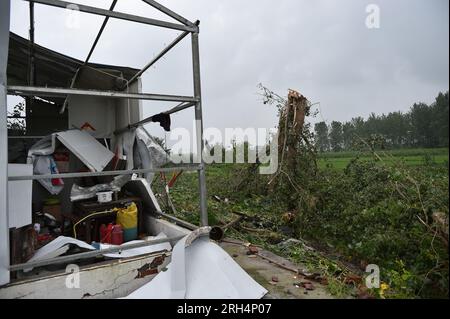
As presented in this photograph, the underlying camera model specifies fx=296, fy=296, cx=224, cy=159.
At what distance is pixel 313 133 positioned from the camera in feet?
22.5

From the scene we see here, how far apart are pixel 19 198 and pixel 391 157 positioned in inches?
221

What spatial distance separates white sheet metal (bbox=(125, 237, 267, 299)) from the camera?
9.91 ft

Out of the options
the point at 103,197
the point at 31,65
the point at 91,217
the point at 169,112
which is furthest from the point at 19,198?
the point at 31,65

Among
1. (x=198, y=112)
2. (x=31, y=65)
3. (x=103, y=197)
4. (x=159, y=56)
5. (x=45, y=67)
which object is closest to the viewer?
(x=198, y=112)

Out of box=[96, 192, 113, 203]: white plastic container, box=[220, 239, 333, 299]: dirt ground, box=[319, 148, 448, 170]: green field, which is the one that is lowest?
box=[220, 239, 333, 299]: dirt ground

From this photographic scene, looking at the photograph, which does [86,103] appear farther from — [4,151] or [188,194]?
[188,194]

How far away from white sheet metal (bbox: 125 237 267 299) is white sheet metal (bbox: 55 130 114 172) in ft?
7.30

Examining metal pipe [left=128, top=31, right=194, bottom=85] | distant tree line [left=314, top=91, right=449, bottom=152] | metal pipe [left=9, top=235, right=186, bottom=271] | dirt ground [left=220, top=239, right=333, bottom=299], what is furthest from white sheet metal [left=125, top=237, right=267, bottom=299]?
distant tree line [left=314, top=91, right=449, bottom=152]

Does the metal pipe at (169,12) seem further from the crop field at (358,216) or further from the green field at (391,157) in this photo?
the green field at (391,157)

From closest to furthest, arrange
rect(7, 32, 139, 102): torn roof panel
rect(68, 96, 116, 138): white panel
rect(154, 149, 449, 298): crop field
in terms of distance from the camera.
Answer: rect(154, 149, 449, 298): crop field < rect(7, 32, 139, 102): torn roof panel < rect(68, 96, 116, 138): white panel

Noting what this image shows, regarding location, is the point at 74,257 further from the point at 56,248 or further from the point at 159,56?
the point at 159,56

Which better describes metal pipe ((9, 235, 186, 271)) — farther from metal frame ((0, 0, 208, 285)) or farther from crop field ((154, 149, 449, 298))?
crop field ((154, 149, 449, 298))

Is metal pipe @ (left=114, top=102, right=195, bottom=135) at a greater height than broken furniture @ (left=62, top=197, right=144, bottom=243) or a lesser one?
greater

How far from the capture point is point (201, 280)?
3129 millimetres
